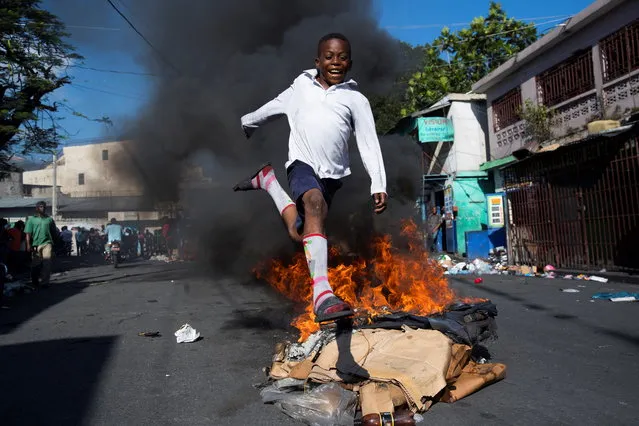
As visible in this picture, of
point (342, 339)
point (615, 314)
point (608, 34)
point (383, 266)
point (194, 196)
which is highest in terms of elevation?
point (608, 34)

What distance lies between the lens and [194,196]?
11.1 m

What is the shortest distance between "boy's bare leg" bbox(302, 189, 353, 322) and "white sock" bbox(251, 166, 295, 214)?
0.35 meters

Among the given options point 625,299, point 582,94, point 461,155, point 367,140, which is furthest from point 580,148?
point 367,140

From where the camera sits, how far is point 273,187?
3.06 metres

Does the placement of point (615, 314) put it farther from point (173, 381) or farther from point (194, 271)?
point (194, 271)

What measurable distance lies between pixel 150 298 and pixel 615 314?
250 inches

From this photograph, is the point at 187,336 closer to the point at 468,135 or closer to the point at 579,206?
the point at 579,206

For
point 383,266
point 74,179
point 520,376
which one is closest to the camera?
point 520,376

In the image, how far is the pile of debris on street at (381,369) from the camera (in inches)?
93.5

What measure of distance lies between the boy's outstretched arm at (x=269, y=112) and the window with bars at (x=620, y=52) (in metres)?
9.69

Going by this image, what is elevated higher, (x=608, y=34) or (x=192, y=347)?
(x=608, y=34)

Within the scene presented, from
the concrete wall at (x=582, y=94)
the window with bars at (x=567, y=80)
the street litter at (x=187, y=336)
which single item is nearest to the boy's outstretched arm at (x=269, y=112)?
the street litter at (x=187, y=336)

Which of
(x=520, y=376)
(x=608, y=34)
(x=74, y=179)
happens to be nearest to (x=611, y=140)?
(x=608, y=34)

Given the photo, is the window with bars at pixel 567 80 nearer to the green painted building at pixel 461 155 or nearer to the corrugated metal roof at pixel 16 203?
the green painted building at pixel 461 155
